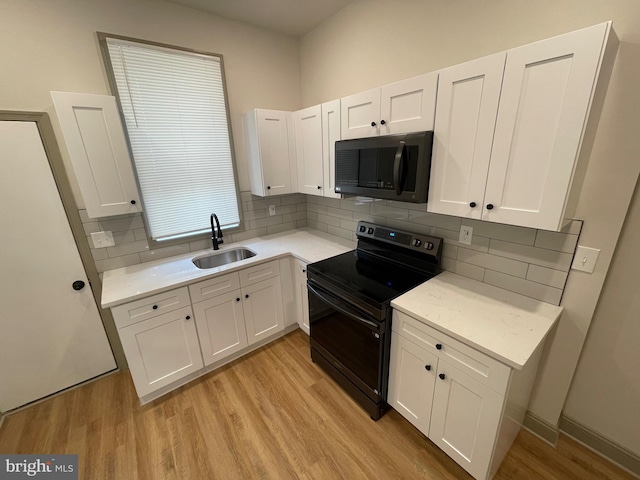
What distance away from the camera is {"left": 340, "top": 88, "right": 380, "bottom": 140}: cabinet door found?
169cm

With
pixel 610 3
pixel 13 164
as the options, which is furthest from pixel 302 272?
pixel 610 3

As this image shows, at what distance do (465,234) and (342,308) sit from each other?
95cm

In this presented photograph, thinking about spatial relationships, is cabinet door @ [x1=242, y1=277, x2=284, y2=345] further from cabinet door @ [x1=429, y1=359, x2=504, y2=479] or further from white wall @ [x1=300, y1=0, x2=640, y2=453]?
white wall @ [x1=300, y1=0, x2=640, y2=453]

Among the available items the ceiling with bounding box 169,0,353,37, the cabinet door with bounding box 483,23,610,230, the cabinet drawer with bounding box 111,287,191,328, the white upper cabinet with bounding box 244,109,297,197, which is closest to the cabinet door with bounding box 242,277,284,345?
the cabinet drawer with bounding box 111,287,191,328

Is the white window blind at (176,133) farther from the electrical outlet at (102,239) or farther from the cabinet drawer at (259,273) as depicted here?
the cabinet drawer at (259,273)

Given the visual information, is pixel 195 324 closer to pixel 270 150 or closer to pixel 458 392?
pixel 270 150

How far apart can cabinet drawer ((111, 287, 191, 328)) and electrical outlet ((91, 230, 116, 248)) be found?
26.0 inches

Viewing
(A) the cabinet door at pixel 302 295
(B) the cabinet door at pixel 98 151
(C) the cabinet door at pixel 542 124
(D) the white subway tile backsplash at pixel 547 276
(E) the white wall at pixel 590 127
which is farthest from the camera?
(A) the cabinet door at pixel 302 295

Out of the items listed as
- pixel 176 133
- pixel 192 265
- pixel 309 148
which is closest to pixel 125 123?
pixel 176 133

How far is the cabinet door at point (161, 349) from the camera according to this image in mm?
1794

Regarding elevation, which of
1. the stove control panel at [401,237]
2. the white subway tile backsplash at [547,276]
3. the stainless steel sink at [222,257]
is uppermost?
the stove control panel at [401,237]

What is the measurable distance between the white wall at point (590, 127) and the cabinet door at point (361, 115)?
15.7 inches

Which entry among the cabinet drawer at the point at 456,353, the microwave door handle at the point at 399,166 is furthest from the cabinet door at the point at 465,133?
the cabinet drawer at the point at 456,353

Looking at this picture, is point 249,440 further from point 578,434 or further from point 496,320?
point 578,434
